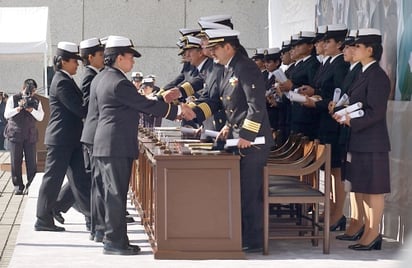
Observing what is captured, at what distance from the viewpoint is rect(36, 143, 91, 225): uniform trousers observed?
29.9 ft

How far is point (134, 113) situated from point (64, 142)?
5.09ft

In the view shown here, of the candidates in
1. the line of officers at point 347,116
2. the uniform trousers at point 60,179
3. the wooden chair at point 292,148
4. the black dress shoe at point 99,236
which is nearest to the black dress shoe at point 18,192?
the line of officers at point 347,116

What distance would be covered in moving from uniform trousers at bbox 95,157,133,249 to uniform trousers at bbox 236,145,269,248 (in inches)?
34.4

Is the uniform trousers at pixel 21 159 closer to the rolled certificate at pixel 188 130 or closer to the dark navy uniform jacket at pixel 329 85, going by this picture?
the rolled certificate at pixel 188 130

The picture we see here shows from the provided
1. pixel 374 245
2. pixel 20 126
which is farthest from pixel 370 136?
pixel 20 126

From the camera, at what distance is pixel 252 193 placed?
775 cm

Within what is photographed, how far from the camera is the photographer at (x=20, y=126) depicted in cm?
1482

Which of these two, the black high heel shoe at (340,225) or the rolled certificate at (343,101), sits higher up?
the rolled certificate at (343,101)

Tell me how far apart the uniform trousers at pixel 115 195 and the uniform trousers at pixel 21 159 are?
23.8 ft

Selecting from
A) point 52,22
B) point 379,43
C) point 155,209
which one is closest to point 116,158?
point 155,209

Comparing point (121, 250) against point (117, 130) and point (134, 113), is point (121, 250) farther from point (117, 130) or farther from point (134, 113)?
point (134, 113)

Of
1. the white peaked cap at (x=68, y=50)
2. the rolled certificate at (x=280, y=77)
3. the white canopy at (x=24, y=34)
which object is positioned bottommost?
the rolled certificate at (x=280, y=77)

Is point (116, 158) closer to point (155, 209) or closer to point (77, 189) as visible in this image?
point (155, 209)

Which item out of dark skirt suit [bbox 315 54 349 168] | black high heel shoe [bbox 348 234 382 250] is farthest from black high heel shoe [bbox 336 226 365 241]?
dark skirt suit [bbox 315 54 349 168]
